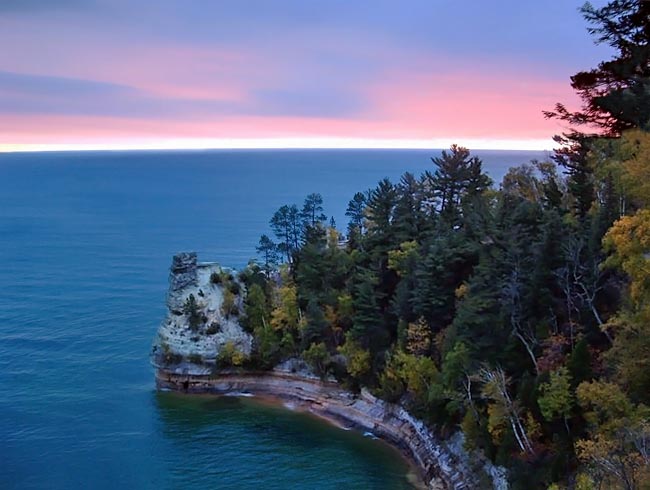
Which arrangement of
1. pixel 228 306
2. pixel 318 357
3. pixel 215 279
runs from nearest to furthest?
pixel 318 357 → pixel 228 306 → pixel 215 279

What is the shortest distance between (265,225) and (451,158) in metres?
84.4

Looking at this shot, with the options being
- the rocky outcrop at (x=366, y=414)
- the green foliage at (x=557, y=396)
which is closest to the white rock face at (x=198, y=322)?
the rocky outcrop at (x=366, y=414)

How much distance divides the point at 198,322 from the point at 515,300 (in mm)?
35013

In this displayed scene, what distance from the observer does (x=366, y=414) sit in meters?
48.8

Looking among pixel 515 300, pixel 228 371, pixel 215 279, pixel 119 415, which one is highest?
pixel 515 300

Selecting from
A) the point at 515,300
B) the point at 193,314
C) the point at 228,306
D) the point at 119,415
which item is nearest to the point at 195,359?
the point at 193,314

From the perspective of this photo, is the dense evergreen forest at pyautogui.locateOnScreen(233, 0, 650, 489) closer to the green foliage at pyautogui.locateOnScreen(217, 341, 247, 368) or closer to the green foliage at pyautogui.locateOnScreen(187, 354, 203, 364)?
the green foliage at pyautogui.locateOnScreen(217, 341, 247, 368)

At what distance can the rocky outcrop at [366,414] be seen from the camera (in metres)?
36.2

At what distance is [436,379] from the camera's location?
134 feet

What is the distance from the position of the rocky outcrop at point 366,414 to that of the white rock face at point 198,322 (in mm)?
2303

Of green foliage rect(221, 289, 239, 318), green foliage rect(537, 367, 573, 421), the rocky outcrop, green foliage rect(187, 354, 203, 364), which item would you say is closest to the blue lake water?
the rocky outcrop

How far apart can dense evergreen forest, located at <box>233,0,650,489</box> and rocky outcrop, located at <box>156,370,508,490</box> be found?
Answer: 3.96ft

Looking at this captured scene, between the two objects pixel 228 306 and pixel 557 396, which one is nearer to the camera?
pixel 557 396

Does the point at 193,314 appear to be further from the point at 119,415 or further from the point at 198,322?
the point at 119,415
